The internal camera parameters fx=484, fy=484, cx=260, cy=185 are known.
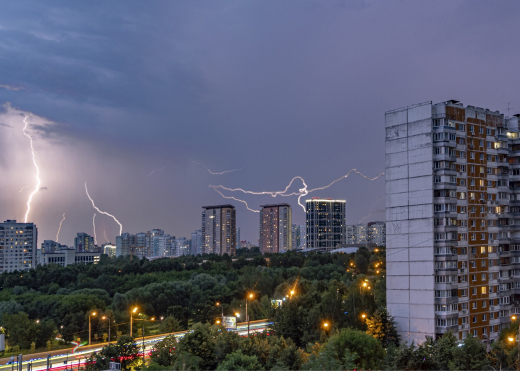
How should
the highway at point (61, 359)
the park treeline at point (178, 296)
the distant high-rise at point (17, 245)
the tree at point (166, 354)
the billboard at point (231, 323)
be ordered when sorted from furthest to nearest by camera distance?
1. the distant high-rise at point (17, 245)
2. the billboard at point (231, 323)
3. the park treeline at point (178, 296)
4. the highway at point (61, 359)
5. the tree at point (166, 354)

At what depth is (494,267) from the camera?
46.6 meters

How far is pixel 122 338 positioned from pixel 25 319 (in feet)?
84.3

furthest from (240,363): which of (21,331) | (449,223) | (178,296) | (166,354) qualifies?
(178,296)

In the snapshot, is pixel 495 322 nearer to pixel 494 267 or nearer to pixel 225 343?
pixel 494 267

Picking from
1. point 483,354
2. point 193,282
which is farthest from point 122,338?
point 193,282

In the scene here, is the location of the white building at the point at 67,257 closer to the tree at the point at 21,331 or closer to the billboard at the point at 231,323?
the tree at the point at 21,331

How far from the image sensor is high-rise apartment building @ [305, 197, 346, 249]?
17788 centimetres

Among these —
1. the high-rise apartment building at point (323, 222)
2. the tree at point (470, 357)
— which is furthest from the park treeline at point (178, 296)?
the high-rise apartment building at point (323, 222)

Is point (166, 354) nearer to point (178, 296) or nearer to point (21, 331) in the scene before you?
point (21, 331)

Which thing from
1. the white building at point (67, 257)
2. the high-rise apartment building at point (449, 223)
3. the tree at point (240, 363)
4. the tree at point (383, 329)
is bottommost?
the white building at point (67, 257)

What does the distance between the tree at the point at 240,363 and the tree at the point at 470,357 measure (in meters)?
13.4

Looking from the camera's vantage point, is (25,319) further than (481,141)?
Yes

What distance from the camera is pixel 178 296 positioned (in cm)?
7850

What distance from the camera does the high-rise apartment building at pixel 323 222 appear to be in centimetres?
17788
